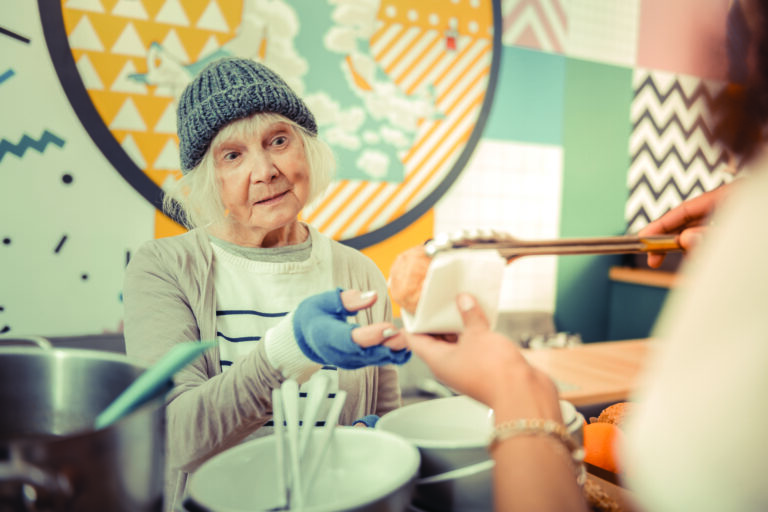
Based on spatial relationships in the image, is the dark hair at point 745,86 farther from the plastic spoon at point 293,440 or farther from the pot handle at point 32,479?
the pot handle at point 32,479

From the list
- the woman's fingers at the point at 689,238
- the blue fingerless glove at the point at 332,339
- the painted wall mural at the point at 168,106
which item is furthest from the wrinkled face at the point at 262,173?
the woman's fingers at the point at 689,238

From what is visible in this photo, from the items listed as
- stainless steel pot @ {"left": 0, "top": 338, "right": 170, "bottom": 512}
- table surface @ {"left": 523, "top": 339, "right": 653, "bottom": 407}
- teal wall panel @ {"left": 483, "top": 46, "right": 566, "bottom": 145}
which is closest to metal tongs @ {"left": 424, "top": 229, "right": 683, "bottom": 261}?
stainless steel pot @ {"left": 0, "top": 338, "right": 170, "bottom": 512}

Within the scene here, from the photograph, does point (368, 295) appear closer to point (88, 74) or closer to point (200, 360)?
point (200, 360)

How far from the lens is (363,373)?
4.30 ft

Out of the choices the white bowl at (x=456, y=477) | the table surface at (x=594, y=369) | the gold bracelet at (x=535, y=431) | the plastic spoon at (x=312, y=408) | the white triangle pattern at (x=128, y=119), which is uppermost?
the white triangle pattern at (x=128, y=119)

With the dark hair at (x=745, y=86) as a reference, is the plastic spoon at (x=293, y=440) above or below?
below

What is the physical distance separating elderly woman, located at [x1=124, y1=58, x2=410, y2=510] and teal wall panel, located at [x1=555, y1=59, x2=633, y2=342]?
189 cm

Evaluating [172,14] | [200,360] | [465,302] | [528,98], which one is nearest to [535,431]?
[465,302]

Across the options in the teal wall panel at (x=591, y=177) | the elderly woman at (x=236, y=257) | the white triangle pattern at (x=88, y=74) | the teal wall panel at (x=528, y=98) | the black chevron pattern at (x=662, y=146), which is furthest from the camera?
the black chevron pattern at (x=662, y=146)

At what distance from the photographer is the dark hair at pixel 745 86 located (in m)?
0.53

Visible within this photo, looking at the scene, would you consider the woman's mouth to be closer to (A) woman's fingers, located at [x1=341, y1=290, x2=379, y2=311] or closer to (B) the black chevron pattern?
(A) woman's fingers, located at [x1=341, y1=290, x2=379, y2=311]

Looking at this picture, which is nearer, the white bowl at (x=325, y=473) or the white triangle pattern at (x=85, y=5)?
the white bowl at (x=325, y=473)

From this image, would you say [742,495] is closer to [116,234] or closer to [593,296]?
[116,234]

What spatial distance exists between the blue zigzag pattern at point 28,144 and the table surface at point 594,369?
1991 millimetres
